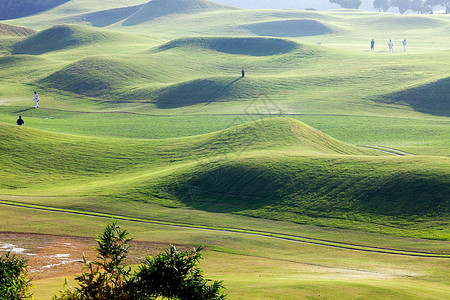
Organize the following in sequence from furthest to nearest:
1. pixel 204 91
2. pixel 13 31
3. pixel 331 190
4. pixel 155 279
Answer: pixel 13 31 → pixel 204 91 → pixel 331 190 → pixel 155 279

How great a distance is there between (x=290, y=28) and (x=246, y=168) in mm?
143347

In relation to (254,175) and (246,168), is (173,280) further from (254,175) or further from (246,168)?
(246,168)

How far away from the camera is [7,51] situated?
131000 millimetres

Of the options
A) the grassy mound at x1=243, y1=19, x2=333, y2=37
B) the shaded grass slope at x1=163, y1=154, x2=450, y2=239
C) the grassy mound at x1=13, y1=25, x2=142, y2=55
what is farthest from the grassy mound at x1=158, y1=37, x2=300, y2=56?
the shaded grass slope at x1=163, y1=154, x2=450, y2=239

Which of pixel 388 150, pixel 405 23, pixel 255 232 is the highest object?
pixel 405 23

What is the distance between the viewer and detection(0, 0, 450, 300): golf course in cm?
2438

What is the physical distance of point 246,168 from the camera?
3781 cm

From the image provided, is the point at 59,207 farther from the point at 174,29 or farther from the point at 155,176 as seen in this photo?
the point at 174,29

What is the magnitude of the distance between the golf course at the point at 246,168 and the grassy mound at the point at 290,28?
201 ft

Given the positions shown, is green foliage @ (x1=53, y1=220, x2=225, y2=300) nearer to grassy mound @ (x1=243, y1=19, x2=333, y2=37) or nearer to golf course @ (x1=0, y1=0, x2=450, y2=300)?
golf course @ (x1=0, y1=0, x2=450, y2=300)

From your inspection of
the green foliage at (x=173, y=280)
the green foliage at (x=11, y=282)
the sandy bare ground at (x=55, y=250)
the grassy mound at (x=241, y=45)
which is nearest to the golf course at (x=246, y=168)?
the sandy bare ground at (x=55, y=250)

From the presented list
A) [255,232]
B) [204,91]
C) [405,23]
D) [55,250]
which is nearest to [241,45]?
[204,91]

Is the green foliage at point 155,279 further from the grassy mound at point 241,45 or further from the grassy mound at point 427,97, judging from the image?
the grassy mound at point 241,45

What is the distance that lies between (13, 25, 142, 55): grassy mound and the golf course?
80.2 ft
